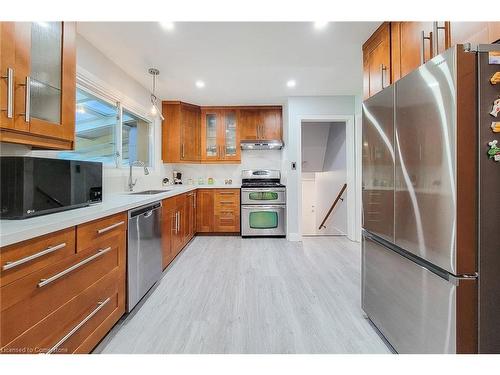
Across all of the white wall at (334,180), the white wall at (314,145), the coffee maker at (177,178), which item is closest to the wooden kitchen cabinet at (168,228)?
the coffee maker at (177,178)

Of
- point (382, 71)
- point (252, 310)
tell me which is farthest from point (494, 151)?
point (252, 310)

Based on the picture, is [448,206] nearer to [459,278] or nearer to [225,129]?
[459,278]

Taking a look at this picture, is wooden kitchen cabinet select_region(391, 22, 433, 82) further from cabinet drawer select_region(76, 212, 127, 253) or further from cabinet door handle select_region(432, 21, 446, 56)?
cabinet drawer select_region(76, 212, 127, 253)

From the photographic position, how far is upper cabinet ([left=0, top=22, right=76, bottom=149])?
3.78ft

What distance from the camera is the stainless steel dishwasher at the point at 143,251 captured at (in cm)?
186

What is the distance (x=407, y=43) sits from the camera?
1554 millimetres

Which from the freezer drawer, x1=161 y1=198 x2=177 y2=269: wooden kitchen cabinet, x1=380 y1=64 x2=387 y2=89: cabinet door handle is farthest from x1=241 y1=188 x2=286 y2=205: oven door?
x1=380 y1=64 x2=387 y2=89: cabinet door handle

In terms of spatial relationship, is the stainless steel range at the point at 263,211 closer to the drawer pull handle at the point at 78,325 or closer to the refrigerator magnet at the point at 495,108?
the drawer pull handle at the point at 78,325

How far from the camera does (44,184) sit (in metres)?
1.35

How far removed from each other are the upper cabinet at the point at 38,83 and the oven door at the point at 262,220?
120 inches

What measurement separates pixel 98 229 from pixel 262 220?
3.11 metres

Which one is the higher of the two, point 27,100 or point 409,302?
point 27,100

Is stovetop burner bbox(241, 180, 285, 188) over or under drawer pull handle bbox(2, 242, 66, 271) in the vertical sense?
over

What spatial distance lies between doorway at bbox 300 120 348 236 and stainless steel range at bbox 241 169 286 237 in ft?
2.05
